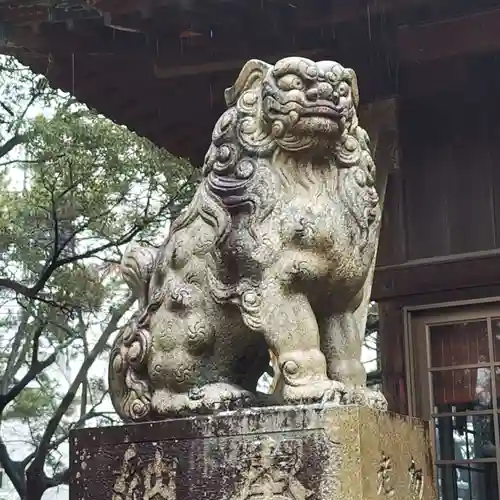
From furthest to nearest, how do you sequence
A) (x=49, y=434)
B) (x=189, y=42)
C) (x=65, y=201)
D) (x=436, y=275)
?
(x=49, y=434)
(x=65, y=201)
(x=436, y=275)
(x=189, y=42)

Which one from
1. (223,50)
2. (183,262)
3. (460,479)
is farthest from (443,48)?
(183,262)

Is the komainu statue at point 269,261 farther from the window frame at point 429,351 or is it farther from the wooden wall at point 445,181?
the wooden wall at point 445,181

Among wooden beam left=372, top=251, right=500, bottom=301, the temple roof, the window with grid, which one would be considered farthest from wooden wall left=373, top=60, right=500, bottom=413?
the temple roof

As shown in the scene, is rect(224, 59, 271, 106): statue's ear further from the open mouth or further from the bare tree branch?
the bare tree branch

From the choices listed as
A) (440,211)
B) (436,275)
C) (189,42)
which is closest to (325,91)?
(189,42)

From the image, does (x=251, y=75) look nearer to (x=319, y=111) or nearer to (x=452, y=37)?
(x=319, y=111)

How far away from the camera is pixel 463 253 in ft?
19.7

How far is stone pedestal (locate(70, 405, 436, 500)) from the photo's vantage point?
252 cm

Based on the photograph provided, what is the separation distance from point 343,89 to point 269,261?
1.87 ft

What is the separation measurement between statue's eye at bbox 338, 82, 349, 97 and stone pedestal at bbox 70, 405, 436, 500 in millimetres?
937

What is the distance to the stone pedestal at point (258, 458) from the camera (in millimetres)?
2516

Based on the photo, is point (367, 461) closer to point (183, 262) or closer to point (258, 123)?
point (183, 262)

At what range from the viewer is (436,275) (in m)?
6.01

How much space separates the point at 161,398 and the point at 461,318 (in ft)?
11.6
